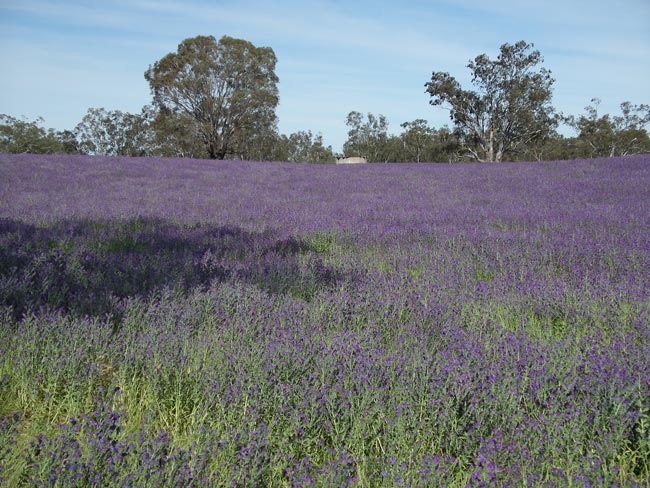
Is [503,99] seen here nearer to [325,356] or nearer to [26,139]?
[325,356]

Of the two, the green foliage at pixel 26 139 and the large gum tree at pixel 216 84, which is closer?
the large gum tree at pixel 216 84

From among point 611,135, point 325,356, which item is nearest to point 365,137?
point 611,135

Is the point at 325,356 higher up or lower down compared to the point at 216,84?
lower down

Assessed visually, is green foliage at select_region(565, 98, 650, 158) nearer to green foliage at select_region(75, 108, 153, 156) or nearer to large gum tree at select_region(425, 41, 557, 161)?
large gum tree at select_region(425, 41, 557, 161)

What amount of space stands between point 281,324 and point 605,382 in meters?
2.05

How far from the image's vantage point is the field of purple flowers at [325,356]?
193 centimetres

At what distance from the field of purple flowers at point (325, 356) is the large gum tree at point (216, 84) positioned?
106 feet

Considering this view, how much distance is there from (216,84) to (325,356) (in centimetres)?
3886

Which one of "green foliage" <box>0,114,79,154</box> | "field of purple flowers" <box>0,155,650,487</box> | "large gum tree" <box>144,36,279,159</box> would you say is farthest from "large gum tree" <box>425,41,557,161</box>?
"green foliage" <box>0,114,79,154</box>

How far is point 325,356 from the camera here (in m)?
2.66

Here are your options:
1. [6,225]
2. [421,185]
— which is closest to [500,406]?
[6,225]

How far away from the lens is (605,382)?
94.4 inches

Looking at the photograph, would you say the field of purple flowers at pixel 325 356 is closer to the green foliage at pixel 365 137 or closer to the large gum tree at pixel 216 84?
the large gum tree at pixel 216 84

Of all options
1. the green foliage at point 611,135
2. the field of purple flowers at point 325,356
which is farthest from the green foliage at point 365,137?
the field of purple flowers at point 325,356
